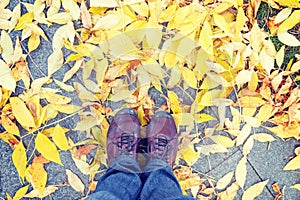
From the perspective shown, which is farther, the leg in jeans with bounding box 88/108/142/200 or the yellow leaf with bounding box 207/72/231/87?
the yellow leaf with bounding box 207/72/231/87

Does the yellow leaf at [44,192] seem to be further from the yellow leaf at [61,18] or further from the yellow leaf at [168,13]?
the yellow leaf at [168,13]

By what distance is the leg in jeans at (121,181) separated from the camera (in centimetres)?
112

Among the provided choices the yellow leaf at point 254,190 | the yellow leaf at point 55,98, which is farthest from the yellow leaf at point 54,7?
the yellow leaf at point 254,190

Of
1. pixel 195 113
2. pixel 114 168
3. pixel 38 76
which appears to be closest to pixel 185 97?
pixel 195 113

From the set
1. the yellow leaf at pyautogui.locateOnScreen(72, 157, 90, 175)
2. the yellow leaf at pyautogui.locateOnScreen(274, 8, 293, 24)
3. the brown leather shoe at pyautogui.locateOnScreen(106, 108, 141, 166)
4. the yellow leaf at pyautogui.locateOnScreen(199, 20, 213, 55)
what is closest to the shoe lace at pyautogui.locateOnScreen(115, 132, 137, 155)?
the brown leather shoe at pyautogui.locateOnScreen(106, 108, 141, 166)

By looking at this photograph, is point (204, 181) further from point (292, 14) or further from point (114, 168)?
point (292, 14)

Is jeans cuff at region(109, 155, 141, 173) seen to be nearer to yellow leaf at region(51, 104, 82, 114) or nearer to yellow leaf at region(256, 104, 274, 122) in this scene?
yellow leaf at region(51, 104, 82, 114)

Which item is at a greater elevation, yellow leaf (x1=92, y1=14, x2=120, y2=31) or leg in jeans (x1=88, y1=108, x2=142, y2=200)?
yellow leaf (x1=92, y1=14, x2=120, y2=31)

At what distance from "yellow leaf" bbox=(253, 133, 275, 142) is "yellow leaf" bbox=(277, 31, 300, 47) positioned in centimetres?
27

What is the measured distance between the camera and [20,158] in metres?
1.27

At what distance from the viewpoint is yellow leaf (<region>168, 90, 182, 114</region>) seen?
128 centimetres

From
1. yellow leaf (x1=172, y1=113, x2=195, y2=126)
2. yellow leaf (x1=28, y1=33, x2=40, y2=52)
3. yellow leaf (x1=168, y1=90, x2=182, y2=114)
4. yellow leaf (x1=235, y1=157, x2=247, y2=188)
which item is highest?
yellow leaf (x1=28, y1=33, x2=40, y2=52)

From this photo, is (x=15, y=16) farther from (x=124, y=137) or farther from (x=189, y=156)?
(x=189, y=156)

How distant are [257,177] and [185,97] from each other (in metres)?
0.32
